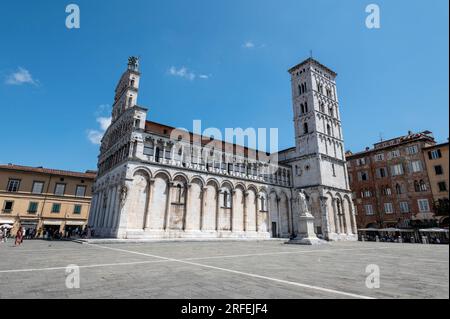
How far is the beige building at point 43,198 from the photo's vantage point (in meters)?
35.1

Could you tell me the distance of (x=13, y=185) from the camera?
35.8 metres

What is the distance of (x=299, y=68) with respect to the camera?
44125 millimetres

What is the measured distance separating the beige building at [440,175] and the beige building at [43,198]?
4286cm

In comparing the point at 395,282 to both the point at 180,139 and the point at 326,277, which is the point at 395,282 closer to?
the point at 326,277

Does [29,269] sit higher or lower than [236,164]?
lower

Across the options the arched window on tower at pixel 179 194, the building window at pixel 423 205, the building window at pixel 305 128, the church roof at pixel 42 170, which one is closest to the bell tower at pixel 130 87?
the arched window on tower at pixel 179 194

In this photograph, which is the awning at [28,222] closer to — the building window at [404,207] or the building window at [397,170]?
the building window at [397,170]

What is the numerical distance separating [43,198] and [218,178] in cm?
2762

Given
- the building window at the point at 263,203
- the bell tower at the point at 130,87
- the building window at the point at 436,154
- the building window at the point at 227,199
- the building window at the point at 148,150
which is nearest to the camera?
the building window at the point at 436,154

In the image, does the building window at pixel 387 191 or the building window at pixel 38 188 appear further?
the building window at pixel 387 191

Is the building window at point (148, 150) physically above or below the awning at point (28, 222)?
above

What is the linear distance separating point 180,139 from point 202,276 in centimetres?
2381

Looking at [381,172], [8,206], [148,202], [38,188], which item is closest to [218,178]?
[148,202]
